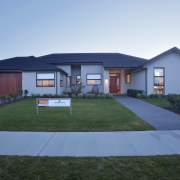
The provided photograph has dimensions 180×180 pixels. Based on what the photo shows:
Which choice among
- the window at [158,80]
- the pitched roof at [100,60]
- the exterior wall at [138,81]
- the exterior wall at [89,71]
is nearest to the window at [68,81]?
the exterior wall at [89,71]

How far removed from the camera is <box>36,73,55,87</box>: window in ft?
81.1

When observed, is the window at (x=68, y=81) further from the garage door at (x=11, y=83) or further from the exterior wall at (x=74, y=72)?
the garage door at (x=11, y=83)

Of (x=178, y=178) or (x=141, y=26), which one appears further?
(x=141, y=26)

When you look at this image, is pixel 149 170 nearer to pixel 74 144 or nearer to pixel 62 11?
pixel 74 144

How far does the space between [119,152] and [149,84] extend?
1858 centimetres

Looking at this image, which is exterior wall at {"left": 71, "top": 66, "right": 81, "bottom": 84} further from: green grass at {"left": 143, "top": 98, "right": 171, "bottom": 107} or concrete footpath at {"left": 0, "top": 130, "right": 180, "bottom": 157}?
concrete footpath at {"left": 0, "top": 130, "right": 180, "bottom": 157}

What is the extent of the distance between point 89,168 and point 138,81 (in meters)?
22.4

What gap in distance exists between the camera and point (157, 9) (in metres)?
16.8

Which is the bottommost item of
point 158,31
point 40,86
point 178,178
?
point 178,178

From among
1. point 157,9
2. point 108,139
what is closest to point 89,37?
point 157,9

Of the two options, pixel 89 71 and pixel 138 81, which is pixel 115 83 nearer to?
pixel 89 71

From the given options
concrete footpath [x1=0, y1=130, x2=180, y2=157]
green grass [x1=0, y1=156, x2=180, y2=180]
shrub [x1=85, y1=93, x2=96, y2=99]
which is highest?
shrub [x1=85, y1=93, x2=96, y2=99]

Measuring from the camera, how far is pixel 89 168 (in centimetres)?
456

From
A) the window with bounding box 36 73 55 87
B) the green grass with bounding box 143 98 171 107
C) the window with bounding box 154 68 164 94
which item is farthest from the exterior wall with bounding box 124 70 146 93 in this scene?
the window with bounding box 36 73 55 87
